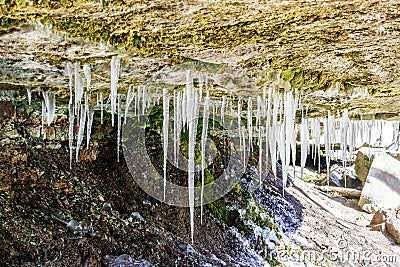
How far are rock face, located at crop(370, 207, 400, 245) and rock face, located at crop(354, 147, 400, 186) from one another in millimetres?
3062

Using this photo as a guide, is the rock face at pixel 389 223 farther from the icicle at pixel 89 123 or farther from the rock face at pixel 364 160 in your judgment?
the icicle at pixel 89 123

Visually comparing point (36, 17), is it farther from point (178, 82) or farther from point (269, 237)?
point (269, 237)

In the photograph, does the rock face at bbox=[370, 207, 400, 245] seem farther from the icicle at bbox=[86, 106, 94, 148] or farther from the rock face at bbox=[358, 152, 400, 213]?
the icicle at bbox=[86, 106, 94, 148]

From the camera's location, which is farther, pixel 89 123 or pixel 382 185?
pixel 382 185

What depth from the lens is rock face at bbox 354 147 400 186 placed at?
40.7ft

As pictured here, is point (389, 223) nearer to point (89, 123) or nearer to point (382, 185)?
point (382, 185)

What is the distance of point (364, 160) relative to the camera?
1259 centimetres

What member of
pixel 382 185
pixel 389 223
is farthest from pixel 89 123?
pixel 382 185

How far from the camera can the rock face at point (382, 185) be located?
1100cm

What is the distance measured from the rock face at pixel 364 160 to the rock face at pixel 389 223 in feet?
10.0

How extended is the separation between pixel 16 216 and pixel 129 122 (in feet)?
8.75

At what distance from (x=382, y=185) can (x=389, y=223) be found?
9.83ft

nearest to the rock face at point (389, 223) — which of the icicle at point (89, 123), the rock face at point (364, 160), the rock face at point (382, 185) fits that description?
the rock face at point (382, 185)

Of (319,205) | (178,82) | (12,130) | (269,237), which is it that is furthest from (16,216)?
(319,205)
